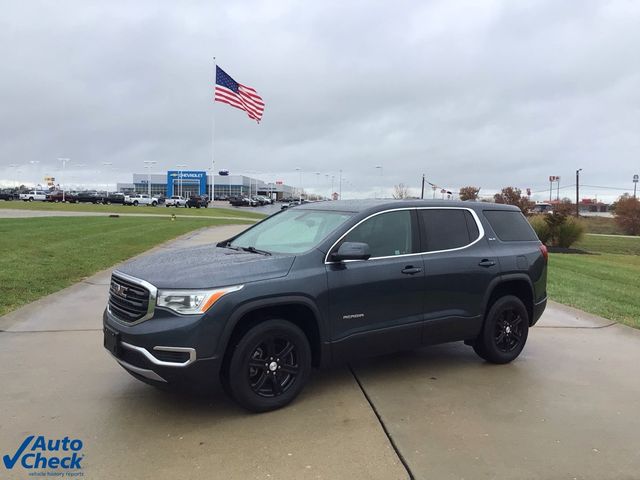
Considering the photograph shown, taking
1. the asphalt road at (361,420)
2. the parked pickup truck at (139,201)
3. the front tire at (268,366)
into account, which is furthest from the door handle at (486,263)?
the parked pickup truck at (139,201)

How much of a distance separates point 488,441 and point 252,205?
76.6 m

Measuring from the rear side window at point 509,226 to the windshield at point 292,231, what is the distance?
73.5 inches

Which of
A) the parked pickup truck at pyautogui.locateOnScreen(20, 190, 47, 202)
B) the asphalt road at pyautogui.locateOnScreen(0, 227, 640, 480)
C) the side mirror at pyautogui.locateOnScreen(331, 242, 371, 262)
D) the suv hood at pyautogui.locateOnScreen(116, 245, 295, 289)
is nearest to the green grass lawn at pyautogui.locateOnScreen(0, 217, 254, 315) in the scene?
the asphalt road at pyautogui.locateOnScreen(0, 227, 640, 480)

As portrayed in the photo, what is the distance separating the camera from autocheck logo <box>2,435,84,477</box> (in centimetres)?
320

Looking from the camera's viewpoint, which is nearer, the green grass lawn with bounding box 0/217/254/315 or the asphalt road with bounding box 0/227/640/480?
the asphalt road with bounding box 0/227/640/480

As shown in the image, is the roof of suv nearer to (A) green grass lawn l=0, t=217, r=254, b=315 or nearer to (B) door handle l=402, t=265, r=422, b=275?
(B) door handle l=402, t=265, r=422, b=275

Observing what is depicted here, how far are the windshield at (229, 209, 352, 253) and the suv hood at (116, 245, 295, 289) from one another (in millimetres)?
317

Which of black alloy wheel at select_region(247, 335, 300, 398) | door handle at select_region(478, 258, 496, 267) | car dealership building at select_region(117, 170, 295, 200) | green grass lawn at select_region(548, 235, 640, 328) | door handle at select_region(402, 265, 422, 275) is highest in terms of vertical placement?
car dealership building at select_region(117, 170, 295, 200)

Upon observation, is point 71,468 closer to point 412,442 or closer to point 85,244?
point 412,442

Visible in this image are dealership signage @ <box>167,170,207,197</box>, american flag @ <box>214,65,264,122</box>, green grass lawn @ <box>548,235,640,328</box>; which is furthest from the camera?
dealership signage @ <box>167,170,207,197</box>

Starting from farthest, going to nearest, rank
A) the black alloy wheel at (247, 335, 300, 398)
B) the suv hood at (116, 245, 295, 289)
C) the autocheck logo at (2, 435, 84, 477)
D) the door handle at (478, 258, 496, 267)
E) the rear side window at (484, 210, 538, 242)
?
1. the rear side window at (484, 210, 538, 242)
2. the door handle at (478, 258, 496, 267)
3. the black alloy wheel at (247, 335, 300, 398)
4. the suv hood at (116, 245, 295, 289)
5. the autocheck logo at (2, 435, 84, 477)

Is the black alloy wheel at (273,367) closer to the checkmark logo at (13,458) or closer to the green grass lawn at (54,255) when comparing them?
the checkmark logo at (13,458)

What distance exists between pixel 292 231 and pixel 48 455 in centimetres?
268

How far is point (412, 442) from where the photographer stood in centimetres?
361
